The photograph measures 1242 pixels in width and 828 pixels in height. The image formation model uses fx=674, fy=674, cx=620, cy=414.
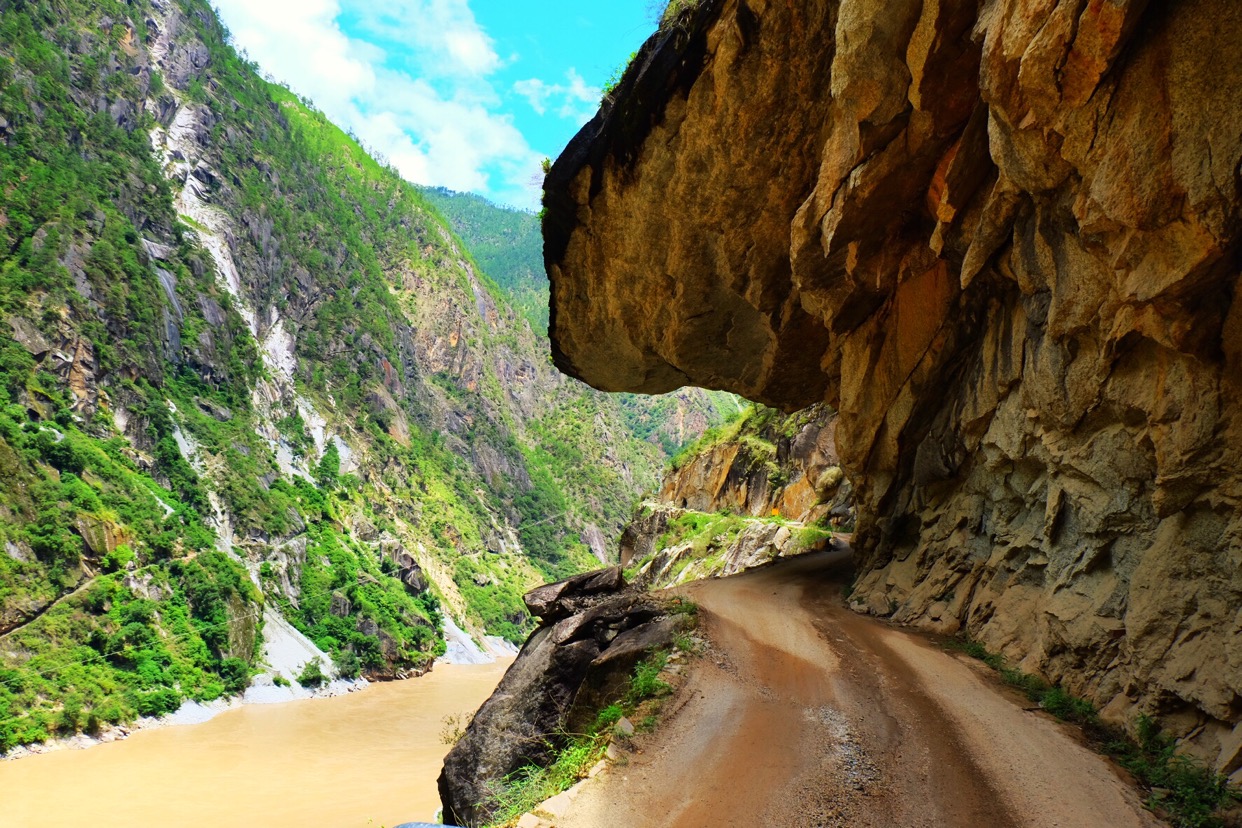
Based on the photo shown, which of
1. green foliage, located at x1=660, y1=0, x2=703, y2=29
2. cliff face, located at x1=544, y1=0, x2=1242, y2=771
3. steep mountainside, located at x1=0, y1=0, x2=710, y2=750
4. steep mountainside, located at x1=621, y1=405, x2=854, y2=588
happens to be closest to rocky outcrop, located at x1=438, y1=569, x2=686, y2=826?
cliff face, located at x1=544, y1=0, x2=1242, y2=771

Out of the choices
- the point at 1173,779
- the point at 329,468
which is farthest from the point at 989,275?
the point at 329,468

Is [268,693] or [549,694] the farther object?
[268,693]

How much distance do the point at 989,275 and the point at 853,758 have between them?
299 inches

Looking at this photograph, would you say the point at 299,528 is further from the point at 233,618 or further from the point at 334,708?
the point at 334,708

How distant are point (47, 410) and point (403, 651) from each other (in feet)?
A: 123

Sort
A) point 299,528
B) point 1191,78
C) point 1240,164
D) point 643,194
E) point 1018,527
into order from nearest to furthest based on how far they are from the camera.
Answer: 1. point 1240,164
2. point 1191,78
3. point 1018,527
4. point 643,194
5. point 299,528

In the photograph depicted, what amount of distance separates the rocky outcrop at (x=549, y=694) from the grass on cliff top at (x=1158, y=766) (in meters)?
4.93

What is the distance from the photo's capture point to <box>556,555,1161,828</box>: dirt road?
18.7 ft

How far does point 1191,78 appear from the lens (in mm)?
5582

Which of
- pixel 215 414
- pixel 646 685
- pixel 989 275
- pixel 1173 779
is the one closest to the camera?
pixel 1173 779

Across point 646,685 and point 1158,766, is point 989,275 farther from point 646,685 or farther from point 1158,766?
point 646,685

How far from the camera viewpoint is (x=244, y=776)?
3131cm

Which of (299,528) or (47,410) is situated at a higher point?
(47,410)

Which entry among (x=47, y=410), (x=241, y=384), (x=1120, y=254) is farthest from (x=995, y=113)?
(x=241, y=384)
